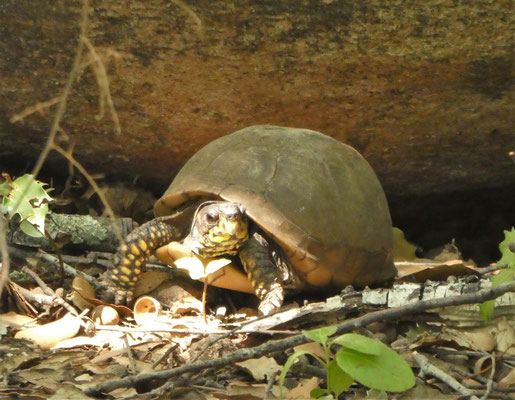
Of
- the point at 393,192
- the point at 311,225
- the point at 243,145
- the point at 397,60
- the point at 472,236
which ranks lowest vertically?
the point at 472,236

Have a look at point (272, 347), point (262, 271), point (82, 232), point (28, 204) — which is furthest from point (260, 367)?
point (82, 232)

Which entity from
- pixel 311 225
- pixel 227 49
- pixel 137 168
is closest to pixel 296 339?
pixel 311 225

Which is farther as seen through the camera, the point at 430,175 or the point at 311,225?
the point at 430,175

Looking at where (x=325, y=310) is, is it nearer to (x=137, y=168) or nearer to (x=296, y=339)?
(x=296, y=339)

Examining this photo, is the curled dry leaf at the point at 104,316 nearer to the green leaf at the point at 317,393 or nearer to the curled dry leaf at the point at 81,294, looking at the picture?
the curled dry leaf at the point at 81,294

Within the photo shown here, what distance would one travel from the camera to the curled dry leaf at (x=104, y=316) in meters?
2.55

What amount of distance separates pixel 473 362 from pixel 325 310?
1.65 feet

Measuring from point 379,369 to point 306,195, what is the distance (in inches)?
49.5

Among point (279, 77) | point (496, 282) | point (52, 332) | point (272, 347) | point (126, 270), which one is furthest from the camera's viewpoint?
point (279, 77)

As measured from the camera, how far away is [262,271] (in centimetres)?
274

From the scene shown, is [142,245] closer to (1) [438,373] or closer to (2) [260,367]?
(2) [260,367]

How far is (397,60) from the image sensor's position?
3.09m

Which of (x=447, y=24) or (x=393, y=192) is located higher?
(x=447, y=24)

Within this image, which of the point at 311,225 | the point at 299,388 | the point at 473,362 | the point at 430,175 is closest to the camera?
the point at 299,388
